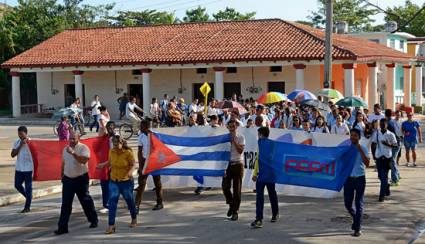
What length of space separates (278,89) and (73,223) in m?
26.6

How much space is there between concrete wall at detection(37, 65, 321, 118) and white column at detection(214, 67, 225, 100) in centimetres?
213

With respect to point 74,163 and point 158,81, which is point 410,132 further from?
point 158,81

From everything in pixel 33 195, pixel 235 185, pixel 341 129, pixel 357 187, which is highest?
pixel 341 129

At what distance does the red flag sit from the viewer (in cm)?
1189

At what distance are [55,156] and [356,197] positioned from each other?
600 centimetres

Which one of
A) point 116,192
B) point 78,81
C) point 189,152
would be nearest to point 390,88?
point 78,81

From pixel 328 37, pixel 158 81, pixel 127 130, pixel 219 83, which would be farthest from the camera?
pixel 158 81

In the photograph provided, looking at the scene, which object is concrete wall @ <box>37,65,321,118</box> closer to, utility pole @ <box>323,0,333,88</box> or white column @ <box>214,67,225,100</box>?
white column @ <box>214,67,225,100</box>

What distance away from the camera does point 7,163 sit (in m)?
18.5

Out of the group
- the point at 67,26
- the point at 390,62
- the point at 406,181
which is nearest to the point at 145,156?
the point at 406,181

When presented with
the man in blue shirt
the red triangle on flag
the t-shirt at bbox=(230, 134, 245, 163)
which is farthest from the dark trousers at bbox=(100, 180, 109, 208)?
the man in blue shirt

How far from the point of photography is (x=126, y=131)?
983 inches

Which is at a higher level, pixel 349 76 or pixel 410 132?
pixel 349 76

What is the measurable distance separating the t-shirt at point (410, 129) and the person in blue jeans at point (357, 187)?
306 inches
